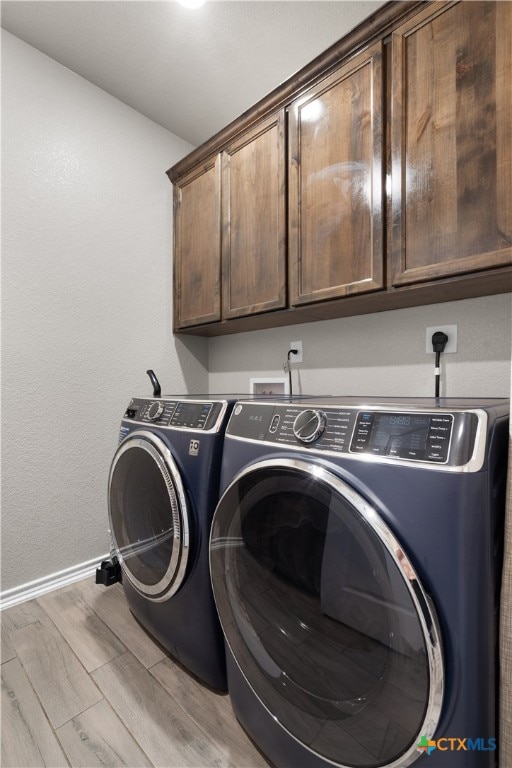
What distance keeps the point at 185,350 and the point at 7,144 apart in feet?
4.27

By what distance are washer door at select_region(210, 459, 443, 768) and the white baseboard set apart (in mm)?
1180

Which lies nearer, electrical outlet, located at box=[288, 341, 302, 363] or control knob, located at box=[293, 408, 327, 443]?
control knob, located at box=[293, 408, 327, 443]

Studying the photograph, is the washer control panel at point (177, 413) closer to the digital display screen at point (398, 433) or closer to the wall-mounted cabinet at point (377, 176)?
the digital display screen at point (398, 433)

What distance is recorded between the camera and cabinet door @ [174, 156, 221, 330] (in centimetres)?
182

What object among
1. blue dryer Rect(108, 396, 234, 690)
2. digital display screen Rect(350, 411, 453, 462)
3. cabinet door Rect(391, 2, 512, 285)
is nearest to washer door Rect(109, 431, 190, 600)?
blue dryer Rect(108, 396, 234, 690)

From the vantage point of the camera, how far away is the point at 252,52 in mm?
1581

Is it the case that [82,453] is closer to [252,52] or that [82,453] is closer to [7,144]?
[7,144]

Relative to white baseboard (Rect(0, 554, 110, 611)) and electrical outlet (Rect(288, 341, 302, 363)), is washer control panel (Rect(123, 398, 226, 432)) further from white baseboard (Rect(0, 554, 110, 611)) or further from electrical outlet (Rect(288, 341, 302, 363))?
white baseboard (Rect(0, 554, 110, 611))

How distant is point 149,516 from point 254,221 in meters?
1.36

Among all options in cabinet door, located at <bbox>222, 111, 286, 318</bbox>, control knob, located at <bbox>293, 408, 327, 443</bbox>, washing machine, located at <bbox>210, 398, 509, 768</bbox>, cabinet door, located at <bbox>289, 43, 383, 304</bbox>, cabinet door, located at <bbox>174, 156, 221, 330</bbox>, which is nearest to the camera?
washing machine, located at <bbox>210, 398, 509, 768</bbox>

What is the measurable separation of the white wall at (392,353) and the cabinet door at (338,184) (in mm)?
361

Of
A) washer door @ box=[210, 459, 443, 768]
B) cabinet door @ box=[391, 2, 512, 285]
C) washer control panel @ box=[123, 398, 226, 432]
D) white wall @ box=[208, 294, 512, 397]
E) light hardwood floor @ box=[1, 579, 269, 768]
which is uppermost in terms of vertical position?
cabinet door @ box=[391, 2, 512, 285]

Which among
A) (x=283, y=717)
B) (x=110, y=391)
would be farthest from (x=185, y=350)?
(x=283, y=717)

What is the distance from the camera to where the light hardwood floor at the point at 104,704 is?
2.97ft
